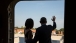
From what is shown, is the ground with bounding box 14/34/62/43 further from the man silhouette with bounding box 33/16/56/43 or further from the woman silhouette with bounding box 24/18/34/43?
the woman silhouette with bounding box 24/18/34/43

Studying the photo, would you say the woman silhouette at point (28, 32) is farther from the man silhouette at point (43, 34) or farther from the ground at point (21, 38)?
the ground at point (21, 38)

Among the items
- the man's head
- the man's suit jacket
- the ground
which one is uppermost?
the man's head

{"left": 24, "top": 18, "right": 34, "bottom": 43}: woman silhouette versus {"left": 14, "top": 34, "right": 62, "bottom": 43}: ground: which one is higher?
{"left": 24, "top": 18, "right": 34, "bottom": 43}: woman silhouette

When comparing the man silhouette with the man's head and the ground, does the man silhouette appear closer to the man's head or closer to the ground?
the man's head

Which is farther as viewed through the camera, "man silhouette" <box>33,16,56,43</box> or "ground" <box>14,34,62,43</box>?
"ground" <box>14,34,62,43</box>

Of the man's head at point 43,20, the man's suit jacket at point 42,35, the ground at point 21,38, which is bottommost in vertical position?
the ground at point 21,38

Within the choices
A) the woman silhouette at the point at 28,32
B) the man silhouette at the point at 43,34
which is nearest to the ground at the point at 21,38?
the man silhouette at the point at 43,34

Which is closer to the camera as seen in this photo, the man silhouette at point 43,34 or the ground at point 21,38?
the man silhouette at point 43,34

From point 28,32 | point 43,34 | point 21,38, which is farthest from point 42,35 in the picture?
point 21,38

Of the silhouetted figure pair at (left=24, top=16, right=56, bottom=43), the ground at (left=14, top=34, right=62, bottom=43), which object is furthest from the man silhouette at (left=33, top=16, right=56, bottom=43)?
the ground at (left=14, top=34, right=62, bottom=43)

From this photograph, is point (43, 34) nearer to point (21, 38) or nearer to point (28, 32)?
point (28, 32)

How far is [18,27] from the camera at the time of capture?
215 cm
